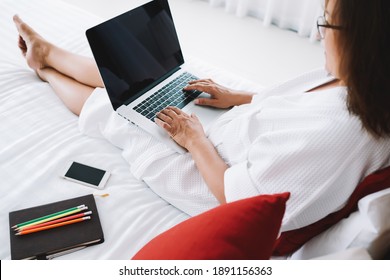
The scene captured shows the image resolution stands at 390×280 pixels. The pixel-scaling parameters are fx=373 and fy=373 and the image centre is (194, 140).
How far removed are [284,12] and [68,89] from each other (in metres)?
1.81

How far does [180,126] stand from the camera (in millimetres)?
1104

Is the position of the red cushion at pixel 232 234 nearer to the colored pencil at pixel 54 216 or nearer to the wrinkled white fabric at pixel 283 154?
the wrinkled white fabric at pixel 283 154

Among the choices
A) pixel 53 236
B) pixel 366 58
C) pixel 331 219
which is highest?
pixel 366 58

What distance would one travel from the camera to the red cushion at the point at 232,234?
60 cm

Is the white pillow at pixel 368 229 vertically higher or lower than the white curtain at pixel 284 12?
lower

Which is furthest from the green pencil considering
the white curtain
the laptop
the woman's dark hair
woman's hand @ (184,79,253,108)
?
the white curtain

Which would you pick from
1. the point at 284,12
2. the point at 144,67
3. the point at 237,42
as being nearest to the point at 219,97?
the point at 144,67

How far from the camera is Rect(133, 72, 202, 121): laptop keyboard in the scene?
1197mm

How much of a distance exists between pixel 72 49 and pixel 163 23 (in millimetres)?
516

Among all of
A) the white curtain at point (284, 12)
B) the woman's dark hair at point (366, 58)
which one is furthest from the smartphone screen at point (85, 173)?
the white curtain at point (284, 12)

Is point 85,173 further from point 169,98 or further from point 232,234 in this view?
point 232,234

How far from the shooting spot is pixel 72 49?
159 centimetres

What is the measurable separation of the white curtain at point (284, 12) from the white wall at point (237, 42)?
59 millimetres

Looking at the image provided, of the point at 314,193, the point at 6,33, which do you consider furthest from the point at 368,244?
the point at 6,33
